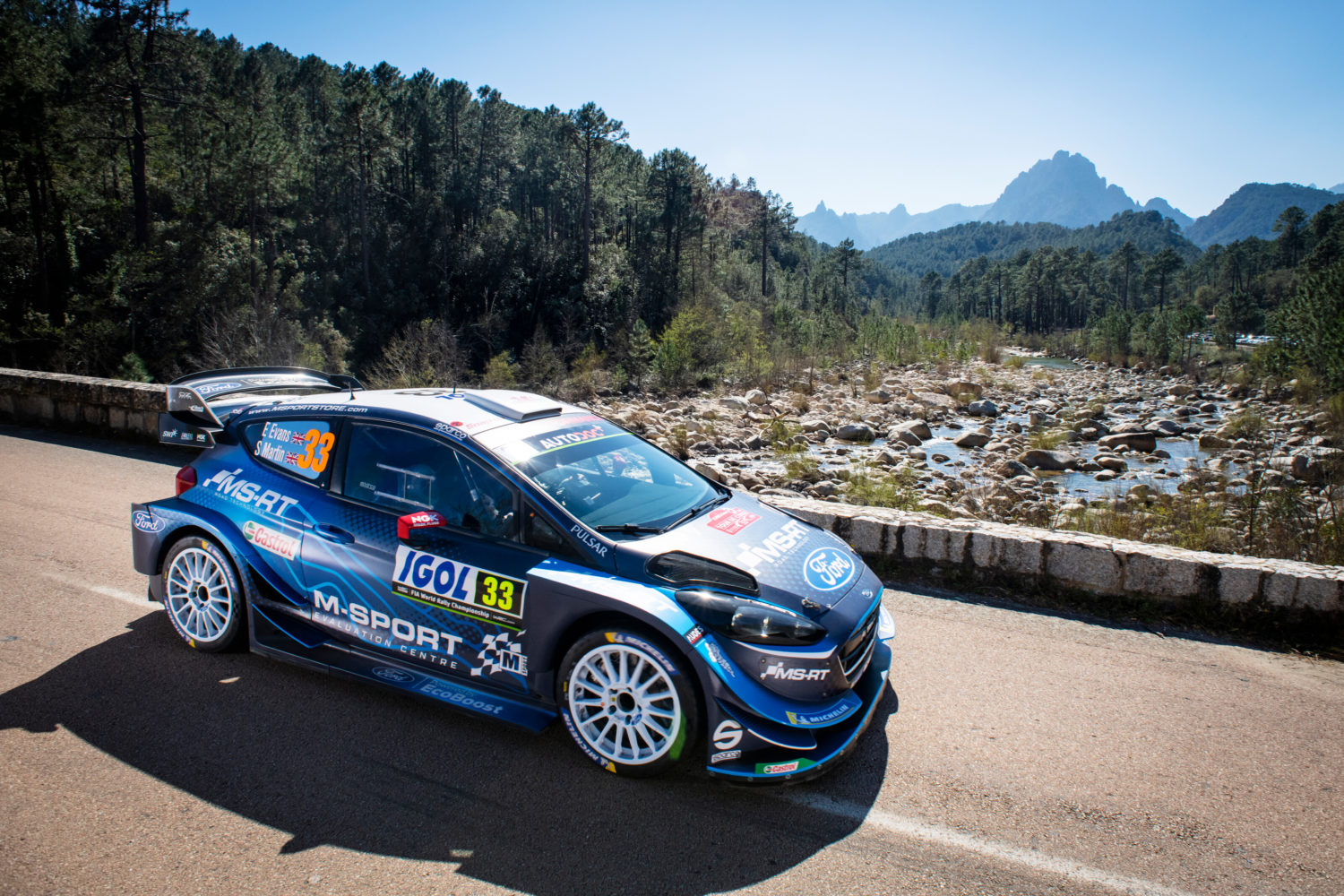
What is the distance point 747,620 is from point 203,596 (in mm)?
3301

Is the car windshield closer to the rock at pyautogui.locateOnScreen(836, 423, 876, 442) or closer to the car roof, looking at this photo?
the car roof

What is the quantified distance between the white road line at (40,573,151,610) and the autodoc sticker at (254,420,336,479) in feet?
5.53

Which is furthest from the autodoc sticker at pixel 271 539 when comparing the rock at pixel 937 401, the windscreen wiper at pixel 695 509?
the rock at pixel 937 401

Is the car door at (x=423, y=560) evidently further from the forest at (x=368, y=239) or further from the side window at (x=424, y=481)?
the forest at (x=368, y=239)

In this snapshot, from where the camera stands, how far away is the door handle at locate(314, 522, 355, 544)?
3.85 meters

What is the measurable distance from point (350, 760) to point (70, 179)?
37392 mm

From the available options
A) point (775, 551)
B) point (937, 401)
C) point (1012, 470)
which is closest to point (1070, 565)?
point (775, 551)

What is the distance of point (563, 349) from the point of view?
135 feet

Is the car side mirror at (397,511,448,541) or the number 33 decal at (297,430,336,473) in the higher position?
the number 33 decal at (297,430,336,473)

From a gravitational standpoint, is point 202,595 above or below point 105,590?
above

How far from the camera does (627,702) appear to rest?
326 cm

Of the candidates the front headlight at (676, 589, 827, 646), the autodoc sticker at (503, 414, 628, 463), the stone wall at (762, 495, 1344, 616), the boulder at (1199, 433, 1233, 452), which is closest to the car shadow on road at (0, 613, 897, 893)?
the front headlight at (676, 589, 827, 646)

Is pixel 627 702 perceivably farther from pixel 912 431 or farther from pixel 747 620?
pixel 912 431

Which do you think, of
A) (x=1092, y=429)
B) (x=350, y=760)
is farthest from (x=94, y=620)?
(x=1092, y=429)
